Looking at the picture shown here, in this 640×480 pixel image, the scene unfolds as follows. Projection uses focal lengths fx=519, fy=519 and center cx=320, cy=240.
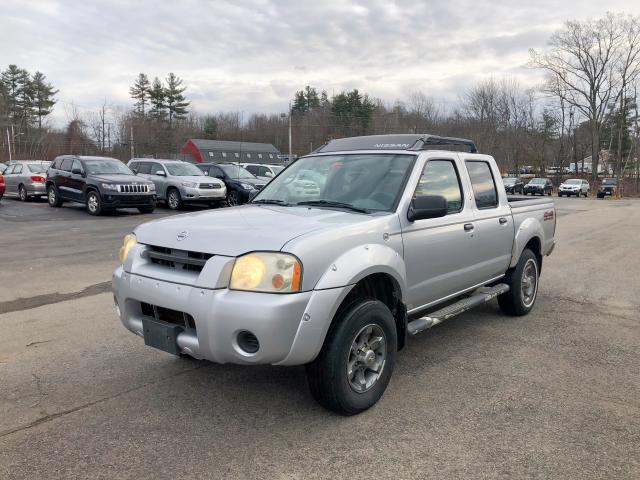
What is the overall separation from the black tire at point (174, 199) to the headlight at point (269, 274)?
15676mm

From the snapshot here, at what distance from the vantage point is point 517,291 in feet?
18.9

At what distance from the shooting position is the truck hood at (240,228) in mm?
3164

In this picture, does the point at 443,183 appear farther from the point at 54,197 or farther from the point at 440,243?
the point at 54,197

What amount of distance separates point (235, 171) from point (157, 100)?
243ft

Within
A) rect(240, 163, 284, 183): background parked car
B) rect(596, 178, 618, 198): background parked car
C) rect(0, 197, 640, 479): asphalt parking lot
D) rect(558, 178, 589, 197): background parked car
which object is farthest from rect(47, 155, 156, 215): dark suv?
rect(596, 178, 618, 198): background parked car

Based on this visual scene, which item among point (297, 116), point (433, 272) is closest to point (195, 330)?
point (433, 272)

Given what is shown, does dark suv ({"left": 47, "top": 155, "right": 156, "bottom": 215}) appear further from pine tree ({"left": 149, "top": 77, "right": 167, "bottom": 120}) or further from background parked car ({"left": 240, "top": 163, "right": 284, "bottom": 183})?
pine tree ({"left": 149, "top": 77, "right": 167, "bottom": 120})

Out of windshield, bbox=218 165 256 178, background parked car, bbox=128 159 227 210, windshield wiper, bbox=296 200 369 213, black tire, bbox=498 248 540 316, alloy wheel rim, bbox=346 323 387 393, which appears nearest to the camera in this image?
alloy wheel rim, bbox=346 323 387 393

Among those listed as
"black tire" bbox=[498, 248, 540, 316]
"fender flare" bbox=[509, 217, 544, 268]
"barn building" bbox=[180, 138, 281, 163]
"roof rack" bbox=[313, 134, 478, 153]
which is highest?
"barn building" bbox=[180, 138, 281, 163]

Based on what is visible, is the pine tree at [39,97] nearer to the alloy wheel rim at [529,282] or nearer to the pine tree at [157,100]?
the pine tree at [157,100]

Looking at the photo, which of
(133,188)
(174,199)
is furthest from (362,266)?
(174,199)

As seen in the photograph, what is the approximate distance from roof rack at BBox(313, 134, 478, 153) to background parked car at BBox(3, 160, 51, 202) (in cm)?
1885

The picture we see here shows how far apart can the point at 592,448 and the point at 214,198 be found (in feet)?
52.9

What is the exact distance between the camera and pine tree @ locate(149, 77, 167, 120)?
86.4m
